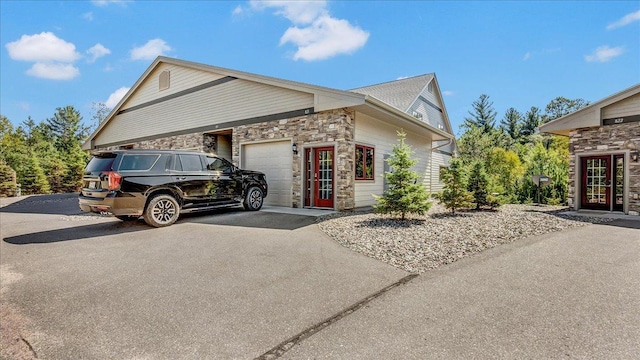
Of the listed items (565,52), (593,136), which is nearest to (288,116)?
(593,136)

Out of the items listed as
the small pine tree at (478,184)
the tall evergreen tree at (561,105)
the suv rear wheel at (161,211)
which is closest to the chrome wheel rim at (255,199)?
the suv rear wheel at (161,211)

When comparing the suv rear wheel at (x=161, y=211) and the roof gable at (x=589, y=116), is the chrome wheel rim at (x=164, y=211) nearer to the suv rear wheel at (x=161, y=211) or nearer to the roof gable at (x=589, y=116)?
the suv rear wheel at (x=161, y=211)

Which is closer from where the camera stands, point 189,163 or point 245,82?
point 189,163

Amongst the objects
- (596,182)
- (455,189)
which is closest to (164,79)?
(455,189)

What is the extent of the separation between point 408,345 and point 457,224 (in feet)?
17.7

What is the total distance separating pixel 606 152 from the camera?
909cm

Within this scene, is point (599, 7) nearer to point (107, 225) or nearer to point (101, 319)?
point (101, 319)

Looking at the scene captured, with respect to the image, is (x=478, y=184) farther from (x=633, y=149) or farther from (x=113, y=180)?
(x=113, y=180)

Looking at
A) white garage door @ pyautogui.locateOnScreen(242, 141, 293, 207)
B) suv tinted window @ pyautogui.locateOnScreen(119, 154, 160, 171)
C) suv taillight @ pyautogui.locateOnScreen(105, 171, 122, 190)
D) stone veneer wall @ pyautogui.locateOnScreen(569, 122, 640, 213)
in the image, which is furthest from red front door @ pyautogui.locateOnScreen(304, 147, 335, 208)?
stone veneer wall @ pyautogui.locateOnScreen(569, 122, 640, 213)

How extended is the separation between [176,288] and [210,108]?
10.5 metres

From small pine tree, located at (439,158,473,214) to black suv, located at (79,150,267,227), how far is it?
618 centimetres

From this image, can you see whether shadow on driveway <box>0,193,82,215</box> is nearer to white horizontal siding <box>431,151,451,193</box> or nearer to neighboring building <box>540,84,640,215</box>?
white horizontal siding <box>431,151,451,193</box>

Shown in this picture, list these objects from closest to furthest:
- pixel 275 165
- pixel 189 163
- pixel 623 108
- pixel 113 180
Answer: pixel 113 180 → pixel 189 163 → pixel 623 108 → pixel 275 165

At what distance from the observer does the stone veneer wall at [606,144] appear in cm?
862
